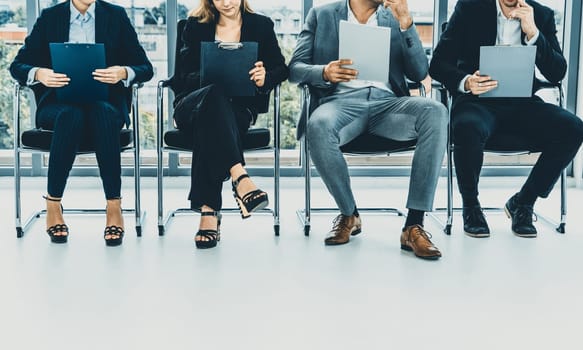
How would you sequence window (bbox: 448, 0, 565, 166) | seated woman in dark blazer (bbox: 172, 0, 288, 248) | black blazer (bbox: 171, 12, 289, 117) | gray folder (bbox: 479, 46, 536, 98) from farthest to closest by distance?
1. window (bbox: 448, 0, 565, 166)
2. black blazer (bbox: 171, 12, 289, 117)
3. gray folder (bbox: 479, 46, 536, 98)
4. seated woman in dark blazer (bbox: 172, 0, 288, 248)

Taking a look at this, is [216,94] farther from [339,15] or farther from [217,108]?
[339,15]

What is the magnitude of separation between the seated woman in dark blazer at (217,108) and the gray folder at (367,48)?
33 cm

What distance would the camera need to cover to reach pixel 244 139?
2.83 m

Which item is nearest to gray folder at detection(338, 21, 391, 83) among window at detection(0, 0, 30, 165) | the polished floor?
the polished floor

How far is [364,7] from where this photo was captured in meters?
3.03

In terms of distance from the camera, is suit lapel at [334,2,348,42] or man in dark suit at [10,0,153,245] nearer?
man in dark suit at [10,0,153,245]

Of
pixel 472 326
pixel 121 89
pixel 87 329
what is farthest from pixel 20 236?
pixel 472 326

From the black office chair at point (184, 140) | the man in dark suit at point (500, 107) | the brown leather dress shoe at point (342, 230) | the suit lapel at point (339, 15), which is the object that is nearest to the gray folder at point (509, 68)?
the man in dark suit at point (500, 107)

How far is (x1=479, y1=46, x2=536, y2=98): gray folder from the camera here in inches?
111

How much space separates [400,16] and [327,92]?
441mm

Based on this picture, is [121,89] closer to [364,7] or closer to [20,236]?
[20,236]

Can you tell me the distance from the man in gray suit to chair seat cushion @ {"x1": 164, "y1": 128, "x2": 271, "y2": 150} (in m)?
0.20

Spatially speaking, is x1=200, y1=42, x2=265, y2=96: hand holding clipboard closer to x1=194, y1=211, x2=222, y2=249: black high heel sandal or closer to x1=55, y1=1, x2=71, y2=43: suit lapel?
x1=194, y1=211, x2=222, y2=249: black high heel sandal

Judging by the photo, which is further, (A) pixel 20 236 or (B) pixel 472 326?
(A) pixel 20 236
